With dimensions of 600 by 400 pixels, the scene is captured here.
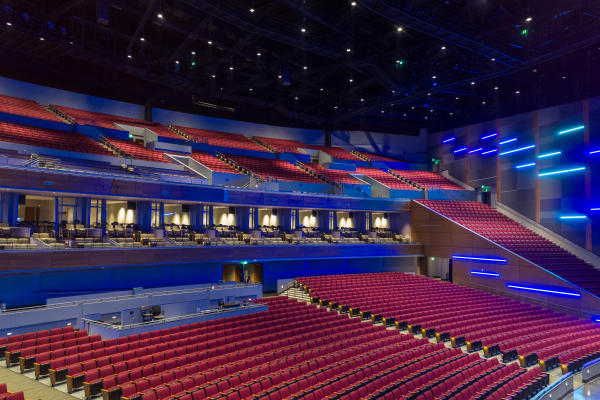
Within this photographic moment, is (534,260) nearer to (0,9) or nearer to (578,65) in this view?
(578,65)

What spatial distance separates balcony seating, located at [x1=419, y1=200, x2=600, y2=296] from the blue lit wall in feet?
3.70

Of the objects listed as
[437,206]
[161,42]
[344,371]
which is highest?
[161,42]

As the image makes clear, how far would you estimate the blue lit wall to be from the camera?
64.1 ft

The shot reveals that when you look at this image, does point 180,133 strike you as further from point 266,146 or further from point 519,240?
point 519,240

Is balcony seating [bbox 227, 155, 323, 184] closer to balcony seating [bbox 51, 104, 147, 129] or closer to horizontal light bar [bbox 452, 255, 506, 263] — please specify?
balcony seating [bbox 51, 104, 147, 129]

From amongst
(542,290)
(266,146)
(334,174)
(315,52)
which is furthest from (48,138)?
(542,290)

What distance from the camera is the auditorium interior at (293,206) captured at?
9703 millimetres

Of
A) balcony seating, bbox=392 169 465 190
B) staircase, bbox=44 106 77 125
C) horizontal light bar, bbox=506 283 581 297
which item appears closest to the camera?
horizontal light bar, bbox=506 283 581 297

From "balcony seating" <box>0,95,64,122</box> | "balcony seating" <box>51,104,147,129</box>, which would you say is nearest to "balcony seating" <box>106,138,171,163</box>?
"balcony seating" <box>51,104,147,129</box>

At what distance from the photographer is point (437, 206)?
22.7 metres

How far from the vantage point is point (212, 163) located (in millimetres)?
21422

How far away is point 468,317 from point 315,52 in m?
11.5

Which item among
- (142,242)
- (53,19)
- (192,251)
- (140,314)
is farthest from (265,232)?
(53,19)

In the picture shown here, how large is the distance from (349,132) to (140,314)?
21.2 m
